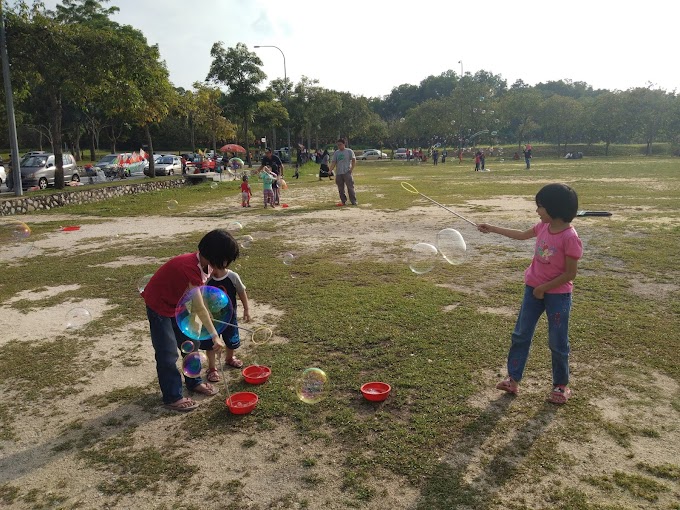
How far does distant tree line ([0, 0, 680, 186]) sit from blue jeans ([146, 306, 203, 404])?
17.9 metres

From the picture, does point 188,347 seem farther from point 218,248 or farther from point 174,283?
point 218,248

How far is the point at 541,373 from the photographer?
4.69m

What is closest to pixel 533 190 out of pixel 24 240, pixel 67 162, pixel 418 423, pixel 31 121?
pixel 24 240

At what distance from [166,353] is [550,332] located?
2991 millimetres

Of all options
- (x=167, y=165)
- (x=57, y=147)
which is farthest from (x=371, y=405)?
(x=167, y=165)

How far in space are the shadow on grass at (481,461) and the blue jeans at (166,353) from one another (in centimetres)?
213

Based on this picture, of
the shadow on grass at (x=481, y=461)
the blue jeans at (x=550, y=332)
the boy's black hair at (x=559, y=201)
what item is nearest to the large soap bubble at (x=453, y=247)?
the blue jeans at (x=550, y=332)

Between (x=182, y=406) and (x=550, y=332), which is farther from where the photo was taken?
(x=182, y=406)

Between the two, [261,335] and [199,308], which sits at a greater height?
[199,308]

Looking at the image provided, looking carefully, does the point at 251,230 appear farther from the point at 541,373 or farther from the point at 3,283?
the point at 541,373

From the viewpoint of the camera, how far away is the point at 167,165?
36.3 m

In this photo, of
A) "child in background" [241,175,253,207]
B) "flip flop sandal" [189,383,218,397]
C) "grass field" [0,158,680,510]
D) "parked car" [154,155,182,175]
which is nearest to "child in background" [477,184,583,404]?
"grass field" [0,158,680,510]

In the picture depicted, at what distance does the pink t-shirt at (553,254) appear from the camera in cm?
390

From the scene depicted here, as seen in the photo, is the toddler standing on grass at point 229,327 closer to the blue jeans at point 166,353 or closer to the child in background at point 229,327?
the child in background at point 229,327
